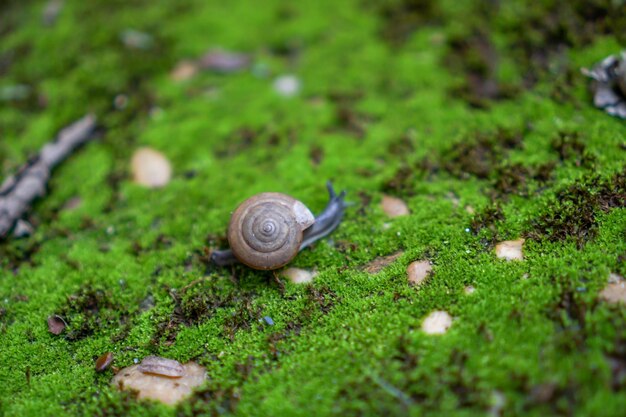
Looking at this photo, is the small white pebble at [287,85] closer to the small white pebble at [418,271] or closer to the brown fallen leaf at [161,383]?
the small white pebble at [418,271]

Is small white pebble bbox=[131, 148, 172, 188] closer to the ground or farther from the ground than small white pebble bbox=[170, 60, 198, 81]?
closer to the ground

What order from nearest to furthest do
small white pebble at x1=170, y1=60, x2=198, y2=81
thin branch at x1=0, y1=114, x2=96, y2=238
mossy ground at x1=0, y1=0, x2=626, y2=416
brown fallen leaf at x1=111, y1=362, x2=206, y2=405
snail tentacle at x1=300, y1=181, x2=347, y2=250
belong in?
mossy ground at x1=0, y1=0, x2=626, y2=416 → brown fallen leaf at x1=111, y1=362, x2=206, y2=405 → snail tentacle at x1=300, y1=181, x2=347, y2=250 → thin branch at x1=0, y1=114, x2=96, y2=238 → small white pebble at x1=170, y1=60, x2=198, y2=81

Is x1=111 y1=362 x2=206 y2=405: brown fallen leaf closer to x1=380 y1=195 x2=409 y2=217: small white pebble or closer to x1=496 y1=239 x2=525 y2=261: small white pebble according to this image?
x1=380 y1=195 x2=409 y2=217: small white pebble

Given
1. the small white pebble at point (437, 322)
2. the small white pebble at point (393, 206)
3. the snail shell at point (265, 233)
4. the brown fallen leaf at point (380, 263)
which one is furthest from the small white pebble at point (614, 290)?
the snail shell at point (265, 233)

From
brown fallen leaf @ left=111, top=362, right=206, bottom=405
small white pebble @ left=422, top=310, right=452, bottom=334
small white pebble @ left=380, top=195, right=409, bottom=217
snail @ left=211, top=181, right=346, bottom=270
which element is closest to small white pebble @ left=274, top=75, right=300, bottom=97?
small white pebble @ left=380, top=195, right=409, bottom=217

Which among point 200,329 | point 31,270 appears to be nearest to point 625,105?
point 200,329
